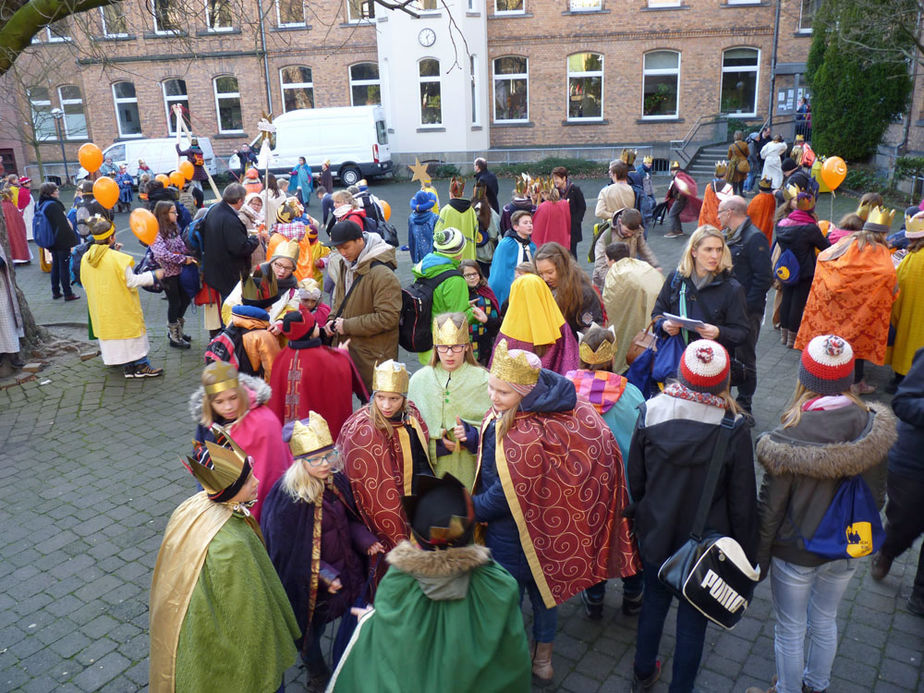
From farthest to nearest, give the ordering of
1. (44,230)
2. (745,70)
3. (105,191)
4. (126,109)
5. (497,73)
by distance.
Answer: (126,109)
(497,73)
(745,70)
(44,230)
(105,191)

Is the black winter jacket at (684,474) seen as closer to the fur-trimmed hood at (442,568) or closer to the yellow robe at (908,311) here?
the fur-trimmed hood at (442,568)

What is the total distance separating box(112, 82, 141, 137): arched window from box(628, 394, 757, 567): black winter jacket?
32.6 metres

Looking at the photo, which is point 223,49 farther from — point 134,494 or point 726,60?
point 134,494

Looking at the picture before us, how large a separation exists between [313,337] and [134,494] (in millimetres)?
2281

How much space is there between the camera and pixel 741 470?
3184 mm

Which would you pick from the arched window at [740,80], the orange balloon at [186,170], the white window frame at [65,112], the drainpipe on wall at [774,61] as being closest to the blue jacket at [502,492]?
the orange balloon at [186,170]

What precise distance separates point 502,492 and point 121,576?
9.66ft

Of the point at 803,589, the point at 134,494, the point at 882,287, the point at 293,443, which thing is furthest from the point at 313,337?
the point at 882,287

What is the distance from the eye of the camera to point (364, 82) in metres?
29.8

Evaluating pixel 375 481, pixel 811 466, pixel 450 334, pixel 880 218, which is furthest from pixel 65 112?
pixel 811 466

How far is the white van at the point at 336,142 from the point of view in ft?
85.2

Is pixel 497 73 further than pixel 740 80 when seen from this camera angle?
Yes

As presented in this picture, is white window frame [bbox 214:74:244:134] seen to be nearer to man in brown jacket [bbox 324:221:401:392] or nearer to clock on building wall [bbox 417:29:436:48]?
clock on building wall [bbox 417:29:436:48]

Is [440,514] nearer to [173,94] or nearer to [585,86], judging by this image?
[585,86]
